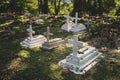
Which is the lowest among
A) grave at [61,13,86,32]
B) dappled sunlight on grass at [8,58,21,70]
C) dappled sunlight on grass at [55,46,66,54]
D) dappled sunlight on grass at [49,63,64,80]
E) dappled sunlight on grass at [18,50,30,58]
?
dappled sunlight on grass at [49,63,64,80]

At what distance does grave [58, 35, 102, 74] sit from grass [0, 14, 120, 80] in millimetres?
300

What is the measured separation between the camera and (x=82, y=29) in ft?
61.0

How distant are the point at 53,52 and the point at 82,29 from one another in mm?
4984

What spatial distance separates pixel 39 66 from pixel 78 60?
2.21m

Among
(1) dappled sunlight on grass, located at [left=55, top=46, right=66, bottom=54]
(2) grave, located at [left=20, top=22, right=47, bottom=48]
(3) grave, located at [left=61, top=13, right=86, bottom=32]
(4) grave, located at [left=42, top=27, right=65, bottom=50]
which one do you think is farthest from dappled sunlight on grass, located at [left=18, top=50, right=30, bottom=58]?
(3) grave, located at [left=61, top=13, right=86, bottom=32]

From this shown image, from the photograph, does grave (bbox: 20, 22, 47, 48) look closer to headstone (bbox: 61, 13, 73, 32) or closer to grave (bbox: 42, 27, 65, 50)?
grave (bbox: 42, 27, 65, 50)

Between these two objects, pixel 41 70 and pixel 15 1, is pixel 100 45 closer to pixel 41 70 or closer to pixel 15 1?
pixel 41 70

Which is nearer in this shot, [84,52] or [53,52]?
[84,52]

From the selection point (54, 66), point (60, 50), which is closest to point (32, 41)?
point (60, 50)

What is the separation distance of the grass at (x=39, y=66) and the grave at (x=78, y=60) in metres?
0.30

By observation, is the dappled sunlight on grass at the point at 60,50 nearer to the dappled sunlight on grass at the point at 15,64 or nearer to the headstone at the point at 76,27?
the dappled sunlight on grass at the point at 15,64

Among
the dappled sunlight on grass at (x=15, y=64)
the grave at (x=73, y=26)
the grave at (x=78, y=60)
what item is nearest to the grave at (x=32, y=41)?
the dappled sunlight on grass at (x=15, y=64)

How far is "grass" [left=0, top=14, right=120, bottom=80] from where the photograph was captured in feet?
38.3

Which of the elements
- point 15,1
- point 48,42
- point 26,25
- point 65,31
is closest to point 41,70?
point 48,42
